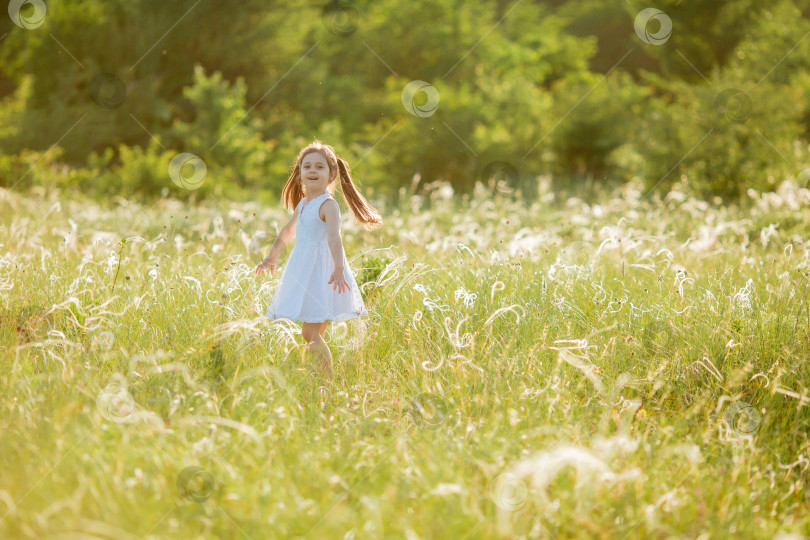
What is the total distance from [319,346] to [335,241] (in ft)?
2.11

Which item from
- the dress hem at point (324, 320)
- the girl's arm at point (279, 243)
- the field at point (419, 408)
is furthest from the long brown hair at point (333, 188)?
the dress hem at point (324, 320)

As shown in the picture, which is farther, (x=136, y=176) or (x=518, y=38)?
(x=518, y=38)

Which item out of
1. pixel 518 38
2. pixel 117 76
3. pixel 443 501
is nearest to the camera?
pixel 443 501

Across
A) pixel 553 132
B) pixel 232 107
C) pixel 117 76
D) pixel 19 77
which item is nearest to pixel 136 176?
pixel 232 107

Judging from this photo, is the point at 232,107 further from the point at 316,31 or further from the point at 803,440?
the point at 803,440

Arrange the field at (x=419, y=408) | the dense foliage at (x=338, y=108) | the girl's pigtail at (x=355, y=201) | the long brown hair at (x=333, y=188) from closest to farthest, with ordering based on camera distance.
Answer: the field at (x=419, y=408)
the long brown hair at (x=333, y=188)
the girl's pigtail at (x=355, y=201)
the dense foliage at (x=338, y=108)

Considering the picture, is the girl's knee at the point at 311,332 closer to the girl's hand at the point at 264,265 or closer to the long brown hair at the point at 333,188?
the girl's hand at the point at 264,265

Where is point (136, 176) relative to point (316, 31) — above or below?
below

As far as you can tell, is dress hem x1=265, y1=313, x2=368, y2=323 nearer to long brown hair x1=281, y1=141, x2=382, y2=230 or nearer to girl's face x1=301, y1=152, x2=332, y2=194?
long brown hair x1=281, y1=141, x2=382, y2=230

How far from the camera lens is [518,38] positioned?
97.5 feet

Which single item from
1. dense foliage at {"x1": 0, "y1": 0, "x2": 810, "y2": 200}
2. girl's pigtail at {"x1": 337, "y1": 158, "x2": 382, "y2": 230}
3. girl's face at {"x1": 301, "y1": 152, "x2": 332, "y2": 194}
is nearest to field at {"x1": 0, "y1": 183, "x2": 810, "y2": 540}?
girl's pigtail at {"x1": 337, "y1": 158, "x2": 382, "y2": 230}

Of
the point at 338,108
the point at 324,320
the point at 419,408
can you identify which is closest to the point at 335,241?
the point at 324,320

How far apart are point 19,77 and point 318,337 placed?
21.6m

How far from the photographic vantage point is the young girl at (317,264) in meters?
4.27
